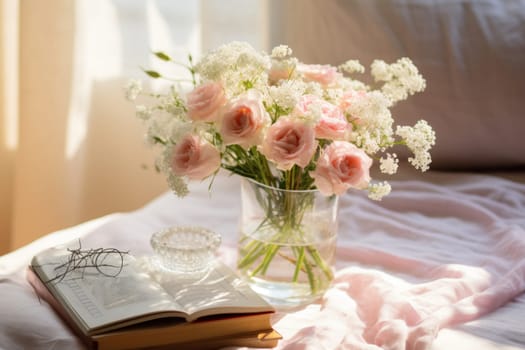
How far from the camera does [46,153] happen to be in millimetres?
1991

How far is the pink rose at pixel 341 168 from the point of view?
967 mm

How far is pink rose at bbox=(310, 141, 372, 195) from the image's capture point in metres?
0.97

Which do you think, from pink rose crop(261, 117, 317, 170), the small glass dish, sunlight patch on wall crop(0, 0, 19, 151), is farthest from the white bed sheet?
sunlight patch on wall crop(0, 0, 19, 151)

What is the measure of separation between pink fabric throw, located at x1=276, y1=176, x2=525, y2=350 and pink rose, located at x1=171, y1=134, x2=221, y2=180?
9.6 inches

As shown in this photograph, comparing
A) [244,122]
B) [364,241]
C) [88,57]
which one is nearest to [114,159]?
[88,57]

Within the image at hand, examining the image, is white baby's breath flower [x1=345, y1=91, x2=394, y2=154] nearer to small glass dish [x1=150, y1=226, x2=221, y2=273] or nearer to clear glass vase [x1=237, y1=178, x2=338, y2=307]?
clear glass vase [x1=237, y1=178, x2=338, y2=307]

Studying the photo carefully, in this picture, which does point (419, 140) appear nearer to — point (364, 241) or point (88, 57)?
point (364, 241)

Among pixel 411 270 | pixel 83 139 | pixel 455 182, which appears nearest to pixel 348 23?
pixel 455 182

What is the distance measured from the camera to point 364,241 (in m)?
1.37

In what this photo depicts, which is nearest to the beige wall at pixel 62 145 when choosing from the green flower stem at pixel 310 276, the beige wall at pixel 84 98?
the beige wall at pixel 84 98

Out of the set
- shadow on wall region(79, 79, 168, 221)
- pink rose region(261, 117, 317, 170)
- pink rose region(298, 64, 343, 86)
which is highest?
pink rose region(298, 64, 343, 86)

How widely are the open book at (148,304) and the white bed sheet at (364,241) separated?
36 mm

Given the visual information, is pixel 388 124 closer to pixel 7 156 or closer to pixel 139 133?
pixel 139 133

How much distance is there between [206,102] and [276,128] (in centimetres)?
10
